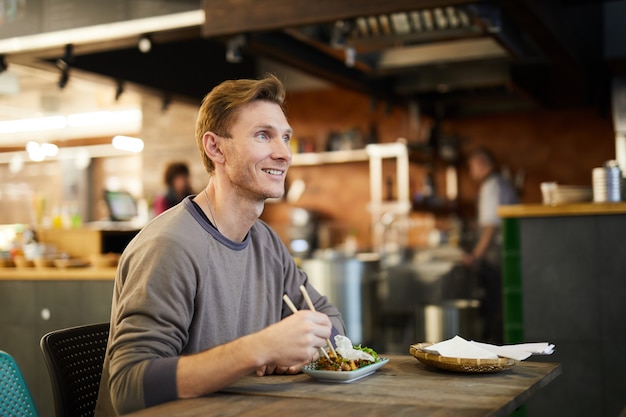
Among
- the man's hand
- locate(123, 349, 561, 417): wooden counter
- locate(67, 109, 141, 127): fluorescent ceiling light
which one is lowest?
locate(123, 349, 561, 417): wooden counter

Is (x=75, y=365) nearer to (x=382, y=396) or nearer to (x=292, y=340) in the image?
(x=292, y=340)

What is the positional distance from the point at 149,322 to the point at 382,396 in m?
0.53

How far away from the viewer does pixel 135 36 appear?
198 inches

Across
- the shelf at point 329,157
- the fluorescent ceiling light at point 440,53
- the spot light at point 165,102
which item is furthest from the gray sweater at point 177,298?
the shelf at point 329,157

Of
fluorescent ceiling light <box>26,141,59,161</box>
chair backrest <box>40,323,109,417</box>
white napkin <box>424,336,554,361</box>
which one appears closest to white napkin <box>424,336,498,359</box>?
white napkin <box>424,336,554,361</box>

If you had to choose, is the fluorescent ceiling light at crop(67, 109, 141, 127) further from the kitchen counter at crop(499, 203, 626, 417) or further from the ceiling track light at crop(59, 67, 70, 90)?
the kitchen counter at crop(499, 203, 626, 417)

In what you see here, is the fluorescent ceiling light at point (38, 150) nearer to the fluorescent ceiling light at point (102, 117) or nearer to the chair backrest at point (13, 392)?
the fluorescent ceiling light at point (102, 117)

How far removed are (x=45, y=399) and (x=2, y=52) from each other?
2558 mm

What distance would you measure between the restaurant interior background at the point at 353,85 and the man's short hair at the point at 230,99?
2181 millimetres

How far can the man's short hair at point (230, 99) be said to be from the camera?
1926 mm

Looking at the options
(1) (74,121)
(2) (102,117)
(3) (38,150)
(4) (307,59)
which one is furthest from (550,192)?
(1) (74,121)

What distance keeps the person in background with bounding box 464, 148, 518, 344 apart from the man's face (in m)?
4.99

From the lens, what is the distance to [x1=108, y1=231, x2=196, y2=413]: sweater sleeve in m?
1.55

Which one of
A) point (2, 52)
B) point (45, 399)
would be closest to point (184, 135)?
point (2, 52)
